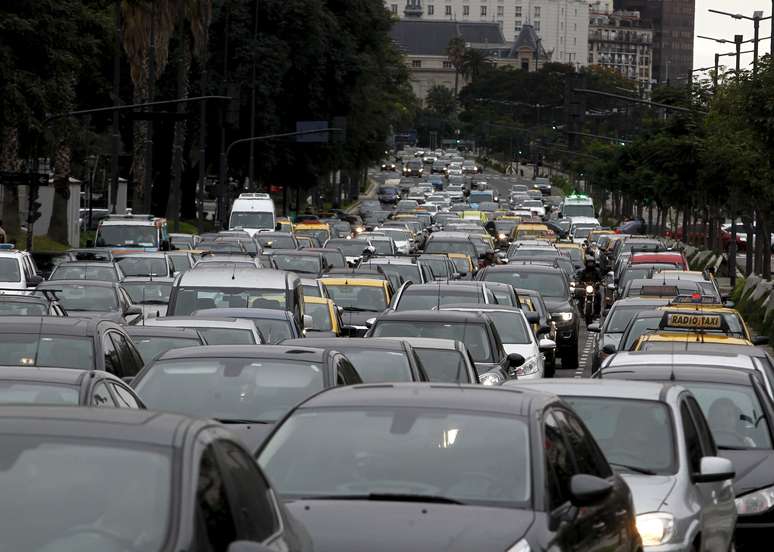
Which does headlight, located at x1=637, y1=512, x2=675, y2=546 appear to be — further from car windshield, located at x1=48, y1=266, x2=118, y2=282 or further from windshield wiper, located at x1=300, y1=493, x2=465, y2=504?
car windshield, located at x1=48, y1=266, x2=118, y2=282

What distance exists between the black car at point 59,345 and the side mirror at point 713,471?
17.5 feet

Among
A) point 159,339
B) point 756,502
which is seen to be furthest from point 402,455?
point 159,339

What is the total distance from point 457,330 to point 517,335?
3.55 metres

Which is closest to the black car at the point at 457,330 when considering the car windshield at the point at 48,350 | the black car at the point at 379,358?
the black car at the point at 379,358

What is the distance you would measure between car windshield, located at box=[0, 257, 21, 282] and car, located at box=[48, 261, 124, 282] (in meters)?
0.99

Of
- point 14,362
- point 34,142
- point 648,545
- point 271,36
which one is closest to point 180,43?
point 271,36

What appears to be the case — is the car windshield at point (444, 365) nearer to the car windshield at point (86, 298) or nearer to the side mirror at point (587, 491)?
the car windshield at point (86, 298)

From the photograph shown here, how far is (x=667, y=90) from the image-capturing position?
208 feet

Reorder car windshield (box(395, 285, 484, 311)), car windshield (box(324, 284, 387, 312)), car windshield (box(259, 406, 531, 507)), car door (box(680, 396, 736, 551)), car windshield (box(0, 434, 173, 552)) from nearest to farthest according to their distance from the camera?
car windshield (box(0, 434, 173, 552))
car windshield (box(259, 406, 531, 507))
car door (box(680, 396, 736, 551))
car windshield (box(395, 285, 484, 311))
car windshield (box(324, 284, 387, 312))

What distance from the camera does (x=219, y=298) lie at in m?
23.1

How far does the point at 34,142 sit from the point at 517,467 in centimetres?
4379

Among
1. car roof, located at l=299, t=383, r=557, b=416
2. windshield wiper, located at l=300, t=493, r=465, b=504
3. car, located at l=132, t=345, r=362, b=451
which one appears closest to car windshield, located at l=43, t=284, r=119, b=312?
car, located at l=132, t=345, r=362, b=451

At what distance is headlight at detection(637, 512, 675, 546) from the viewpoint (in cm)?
946

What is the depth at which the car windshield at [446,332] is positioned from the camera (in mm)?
19922
